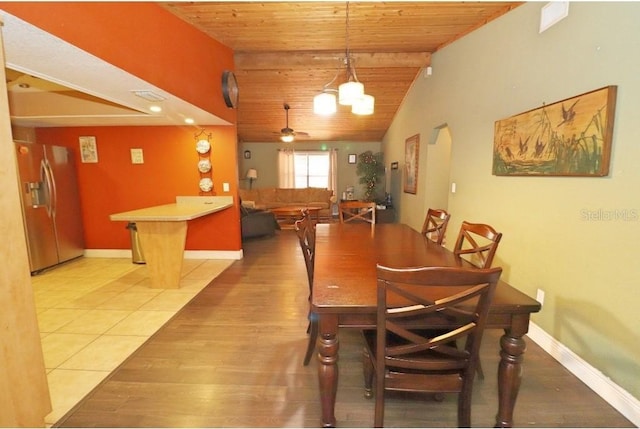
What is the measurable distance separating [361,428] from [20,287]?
170cm

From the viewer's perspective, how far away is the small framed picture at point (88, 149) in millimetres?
4211

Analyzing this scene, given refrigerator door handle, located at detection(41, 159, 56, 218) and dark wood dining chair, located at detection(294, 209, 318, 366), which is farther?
refrigerator door handle, located at detection(41, 159, 56, 218)

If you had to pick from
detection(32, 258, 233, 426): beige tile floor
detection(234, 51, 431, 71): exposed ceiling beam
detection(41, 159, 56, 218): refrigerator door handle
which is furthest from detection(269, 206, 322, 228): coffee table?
detection(41, 159, 56, 218): refrigerator door handle

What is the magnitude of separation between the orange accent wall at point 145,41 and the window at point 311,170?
16.4 ft

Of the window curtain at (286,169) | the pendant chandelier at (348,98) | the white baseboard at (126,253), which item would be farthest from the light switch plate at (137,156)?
the window curtain at (286,169)

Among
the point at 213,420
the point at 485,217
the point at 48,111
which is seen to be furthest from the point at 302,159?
the point at 213,420

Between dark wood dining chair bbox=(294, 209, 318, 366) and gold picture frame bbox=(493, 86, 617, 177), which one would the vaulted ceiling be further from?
dark wood dining chair bbox=(294, 209, 318, 366)

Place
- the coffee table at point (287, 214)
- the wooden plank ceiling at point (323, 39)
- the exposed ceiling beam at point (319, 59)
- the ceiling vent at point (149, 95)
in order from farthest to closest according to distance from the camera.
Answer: the coffee table at point (287, 214) < the exposed ceiling beam at point (319, 59) < the wooden plank ceiling at point (323, 39) < the ceiling vent at point (149, 95)

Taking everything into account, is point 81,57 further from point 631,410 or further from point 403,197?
point 403,197

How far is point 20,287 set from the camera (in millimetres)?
1307

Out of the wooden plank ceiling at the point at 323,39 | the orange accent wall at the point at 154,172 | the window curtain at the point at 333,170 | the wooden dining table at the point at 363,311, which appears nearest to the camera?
the wooden dining table at the point at 363,311

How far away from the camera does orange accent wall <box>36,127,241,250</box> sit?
13.8ft

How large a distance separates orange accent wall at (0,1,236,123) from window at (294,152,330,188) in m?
4.98

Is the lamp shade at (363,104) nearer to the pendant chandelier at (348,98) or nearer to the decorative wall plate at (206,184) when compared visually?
the pendant chandelier at (348,98)
